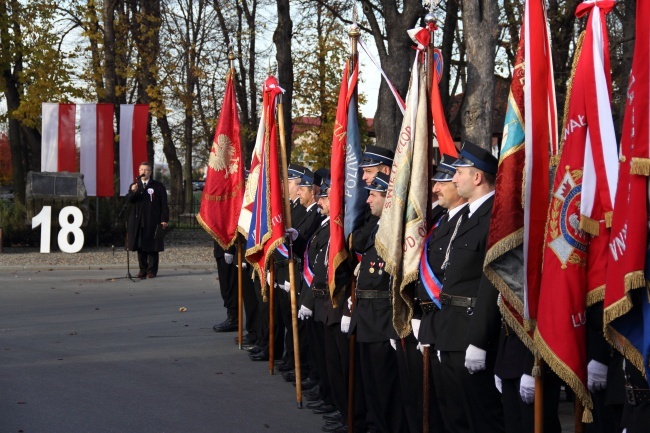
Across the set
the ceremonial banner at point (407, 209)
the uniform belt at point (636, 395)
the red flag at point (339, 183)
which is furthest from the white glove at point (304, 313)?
the uniform belt at point (636, 395)

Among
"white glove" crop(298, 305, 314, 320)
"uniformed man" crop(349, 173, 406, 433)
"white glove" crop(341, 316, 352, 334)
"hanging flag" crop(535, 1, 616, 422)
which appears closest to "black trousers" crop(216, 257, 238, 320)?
"white glove" crop(298, 305, 314, 320)

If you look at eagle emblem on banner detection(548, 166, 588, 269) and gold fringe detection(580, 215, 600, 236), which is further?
eagle emblem on banner detection(548, 166, 588, 269)

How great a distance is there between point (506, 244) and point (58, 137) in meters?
19.3

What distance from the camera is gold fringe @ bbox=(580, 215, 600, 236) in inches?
172

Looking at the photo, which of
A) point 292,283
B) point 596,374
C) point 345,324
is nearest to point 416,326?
point 345,324

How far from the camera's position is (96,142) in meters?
22.8

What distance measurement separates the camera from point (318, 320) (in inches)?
312

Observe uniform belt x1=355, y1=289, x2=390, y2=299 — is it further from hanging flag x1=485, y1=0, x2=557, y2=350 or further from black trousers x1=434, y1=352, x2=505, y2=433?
hanging flag x1=485, y1=0, x2=557, y2=350

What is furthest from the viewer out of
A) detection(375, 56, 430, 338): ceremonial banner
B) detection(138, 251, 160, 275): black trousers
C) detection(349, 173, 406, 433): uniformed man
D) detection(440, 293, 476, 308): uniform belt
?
detection(138, 251, 160, 275): black trousers

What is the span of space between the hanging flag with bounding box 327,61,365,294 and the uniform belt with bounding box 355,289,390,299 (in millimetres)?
566

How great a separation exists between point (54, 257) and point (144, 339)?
33.8 ft

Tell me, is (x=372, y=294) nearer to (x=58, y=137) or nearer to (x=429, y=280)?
(x=429, y=280)

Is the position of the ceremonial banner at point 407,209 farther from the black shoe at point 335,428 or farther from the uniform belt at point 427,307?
the black shoe at point 335,428

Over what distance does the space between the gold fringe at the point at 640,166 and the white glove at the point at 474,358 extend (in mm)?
1652
